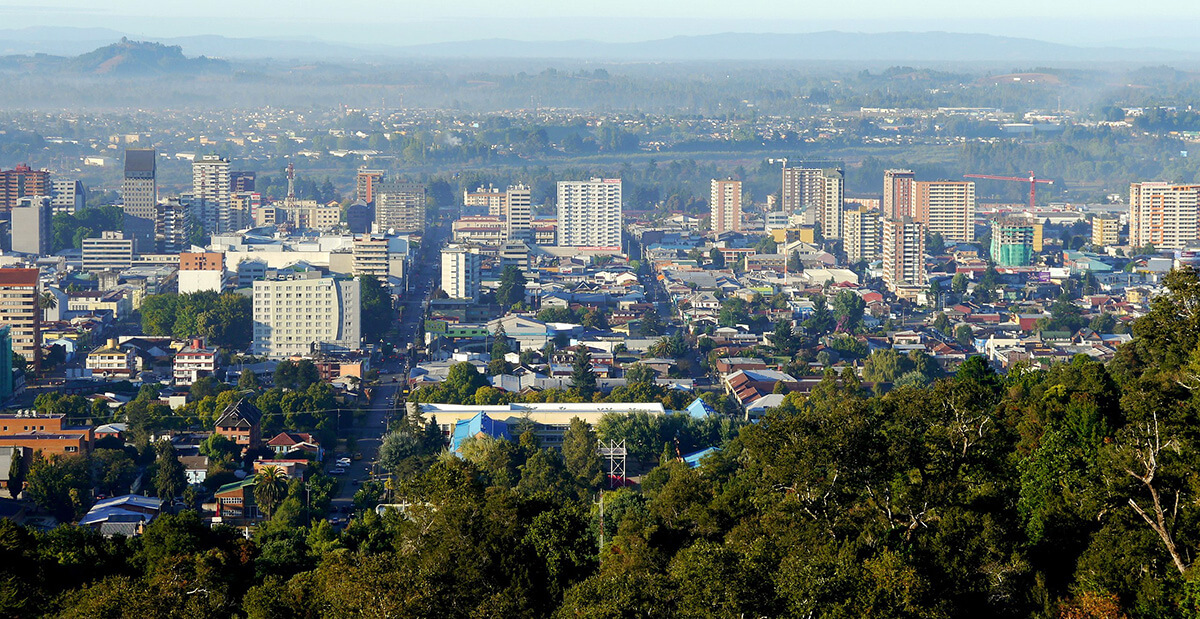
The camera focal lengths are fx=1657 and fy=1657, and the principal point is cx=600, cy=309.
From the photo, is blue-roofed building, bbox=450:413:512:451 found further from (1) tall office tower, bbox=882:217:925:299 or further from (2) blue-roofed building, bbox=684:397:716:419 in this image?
(1) tall office tower, bbox=882:217:925:299

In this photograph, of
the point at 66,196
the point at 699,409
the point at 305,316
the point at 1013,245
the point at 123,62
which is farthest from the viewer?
the point at 123,62

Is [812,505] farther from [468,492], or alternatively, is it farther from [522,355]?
[522,355]

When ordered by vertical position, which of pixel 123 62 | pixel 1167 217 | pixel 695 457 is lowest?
pixel 695 457

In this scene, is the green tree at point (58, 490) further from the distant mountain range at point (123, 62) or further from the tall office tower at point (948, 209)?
the distant mountain range at point (123, 62)

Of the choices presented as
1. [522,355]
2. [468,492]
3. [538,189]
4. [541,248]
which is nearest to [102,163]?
[538,189]

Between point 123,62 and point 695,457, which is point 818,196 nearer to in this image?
point 695,457

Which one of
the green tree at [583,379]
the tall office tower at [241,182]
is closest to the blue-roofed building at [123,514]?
the green tree at [583,379]

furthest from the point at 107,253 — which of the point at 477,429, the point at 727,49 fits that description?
the point at 727,49
